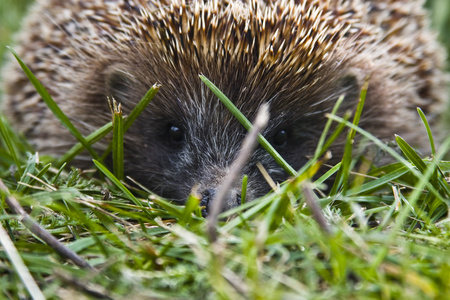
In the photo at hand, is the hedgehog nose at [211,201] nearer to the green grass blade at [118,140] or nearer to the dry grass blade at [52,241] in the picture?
the green grass blade at [118,140]

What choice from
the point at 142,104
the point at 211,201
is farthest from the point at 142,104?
the point at 211,201

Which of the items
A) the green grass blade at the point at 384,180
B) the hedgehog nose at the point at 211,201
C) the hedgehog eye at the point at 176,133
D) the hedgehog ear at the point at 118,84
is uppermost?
the hedgehog ear at the point at 118,84

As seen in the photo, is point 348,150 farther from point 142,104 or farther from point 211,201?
point 142,104

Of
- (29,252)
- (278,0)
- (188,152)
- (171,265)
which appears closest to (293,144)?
(188,152)

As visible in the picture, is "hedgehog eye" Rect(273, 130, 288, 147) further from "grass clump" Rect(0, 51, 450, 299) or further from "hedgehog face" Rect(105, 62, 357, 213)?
"grass clump" Rect(0, 51, 450, 299)

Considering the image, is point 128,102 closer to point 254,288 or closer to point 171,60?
point 171,60

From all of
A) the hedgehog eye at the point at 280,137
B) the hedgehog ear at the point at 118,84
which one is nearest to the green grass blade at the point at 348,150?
the hedgehog eye at the point at 280,137

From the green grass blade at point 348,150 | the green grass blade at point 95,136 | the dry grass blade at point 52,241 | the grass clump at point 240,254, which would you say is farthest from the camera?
the green grass blade at point 95,136
